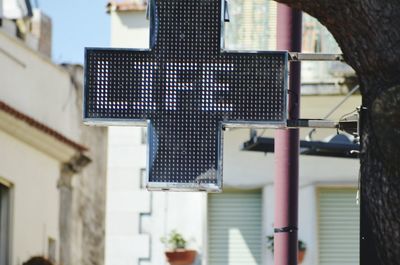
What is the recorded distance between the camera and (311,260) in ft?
71.6

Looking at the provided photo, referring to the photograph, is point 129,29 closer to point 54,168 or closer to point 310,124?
point 54,168

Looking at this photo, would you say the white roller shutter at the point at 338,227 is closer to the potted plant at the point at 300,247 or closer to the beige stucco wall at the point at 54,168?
the potted plant at the point at 300,247

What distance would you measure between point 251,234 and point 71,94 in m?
5.39

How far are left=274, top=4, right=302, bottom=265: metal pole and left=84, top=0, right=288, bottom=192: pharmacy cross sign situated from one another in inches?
48.7

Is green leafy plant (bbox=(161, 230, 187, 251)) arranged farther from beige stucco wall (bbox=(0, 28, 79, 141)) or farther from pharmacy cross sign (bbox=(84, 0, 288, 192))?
pharmacy cross sign (bbox=(84, 0, 288, 192))

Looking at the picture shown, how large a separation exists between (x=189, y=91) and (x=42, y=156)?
1540 cm

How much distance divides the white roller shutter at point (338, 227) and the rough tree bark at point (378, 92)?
13482 mm

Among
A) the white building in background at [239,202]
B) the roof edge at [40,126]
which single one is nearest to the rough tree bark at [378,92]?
the white building in background at [239,202]

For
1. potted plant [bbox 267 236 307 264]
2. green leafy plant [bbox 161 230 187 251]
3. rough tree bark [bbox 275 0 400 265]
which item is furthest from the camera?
green leafy plant [bbox 161 230 187 251]

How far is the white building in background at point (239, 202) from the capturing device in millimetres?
21859

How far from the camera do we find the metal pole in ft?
34.3

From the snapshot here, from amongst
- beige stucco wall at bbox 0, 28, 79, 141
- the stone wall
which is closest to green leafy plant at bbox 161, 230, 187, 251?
beige stucco wall at bbox 0, 28, 79, 141

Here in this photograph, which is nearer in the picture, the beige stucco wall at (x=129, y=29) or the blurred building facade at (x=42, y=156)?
the beige stucco wall at (x=129, y=29)

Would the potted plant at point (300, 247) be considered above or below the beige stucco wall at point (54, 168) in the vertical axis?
below
